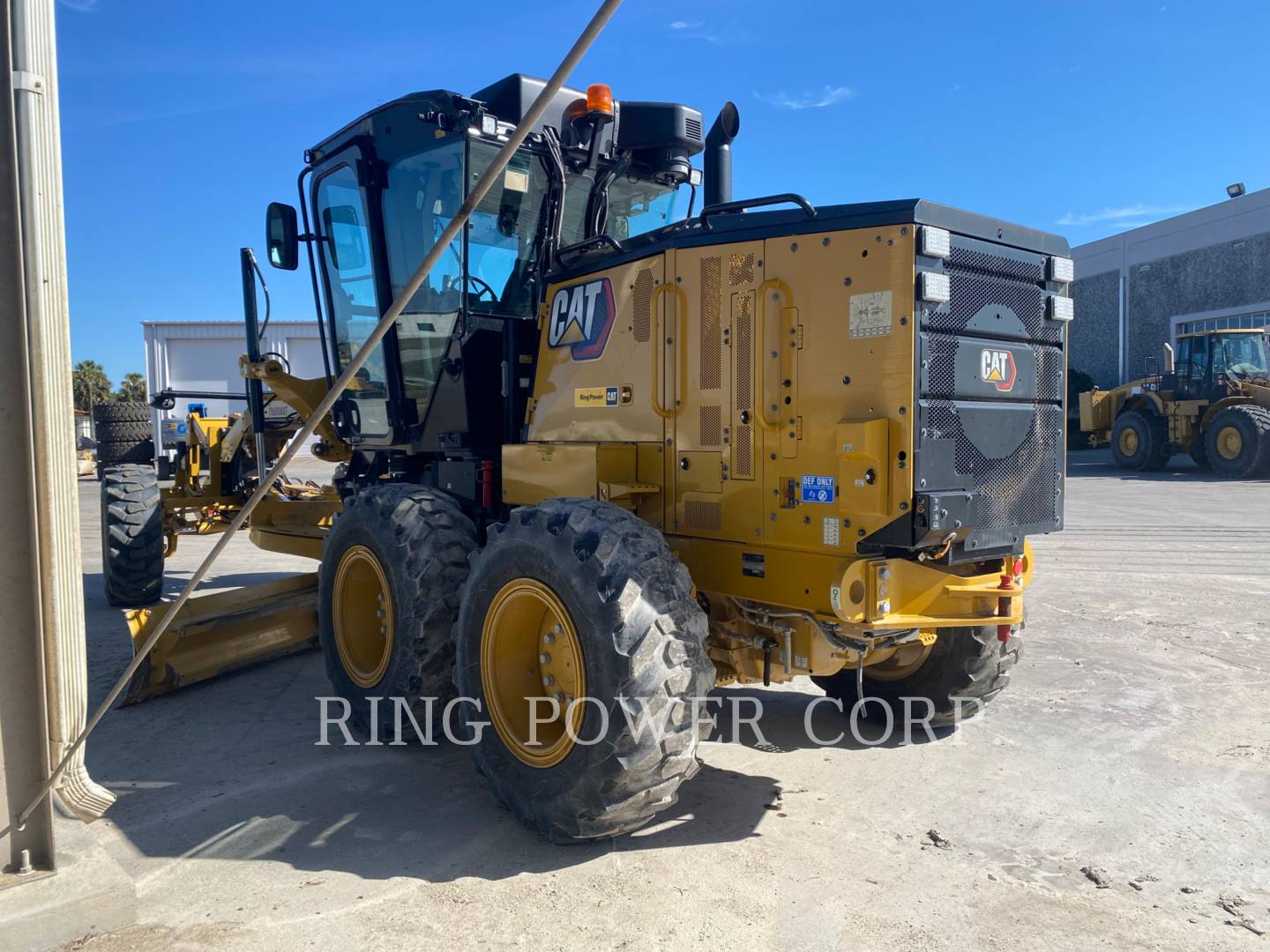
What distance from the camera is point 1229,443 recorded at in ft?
64.7

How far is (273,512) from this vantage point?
298 inches

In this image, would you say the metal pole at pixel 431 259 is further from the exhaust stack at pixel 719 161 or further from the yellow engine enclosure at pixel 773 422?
the exhaust stack at pixel 719 161

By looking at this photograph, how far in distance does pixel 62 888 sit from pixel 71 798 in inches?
11.3

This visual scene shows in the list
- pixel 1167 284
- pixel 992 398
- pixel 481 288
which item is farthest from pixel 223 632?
pixel 1167 284

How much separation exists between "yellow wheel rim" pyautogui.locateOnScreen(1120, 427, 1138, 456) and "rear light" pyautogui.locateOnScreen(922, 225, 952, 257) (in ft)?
70.6

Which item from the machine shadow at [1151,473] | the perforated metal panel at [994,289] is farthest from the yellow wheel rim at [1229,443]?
the perforated metal panel at [994,289]

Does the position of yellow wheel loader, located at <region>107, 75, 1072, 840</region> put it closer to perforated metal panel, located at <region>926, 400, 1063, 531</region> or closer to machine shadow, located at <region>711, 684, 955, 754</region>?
perforated metal panel, located at <region>926, 400, 1063, 531</region>

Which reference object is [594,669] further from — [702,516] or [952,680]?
[952,680]

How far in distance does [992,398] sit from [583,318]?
6.40 feet

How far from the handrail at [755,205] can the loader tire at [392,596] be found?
2.00 m

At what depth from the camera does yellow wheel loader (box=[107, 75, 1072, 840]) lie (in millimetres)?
3484

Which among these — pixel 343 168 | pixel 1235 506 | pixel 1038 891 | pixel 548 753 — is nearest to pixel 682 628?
pixel 548 753

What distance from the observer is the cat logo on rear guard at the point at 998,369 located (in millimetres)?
3799

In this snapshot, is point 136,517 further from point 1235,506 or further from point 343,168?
point 1235,506
